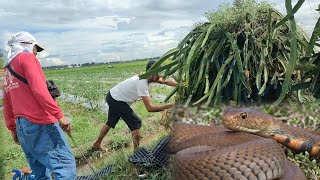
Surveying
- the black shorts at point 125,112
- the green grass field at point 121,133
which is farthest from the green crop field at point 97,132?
the black shorts at point 125,112

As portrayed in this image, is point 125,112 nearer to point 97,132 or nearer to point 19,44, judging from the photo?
point 19,44

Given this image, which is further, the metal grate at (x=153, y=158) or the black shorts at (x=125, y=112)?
the black shorts at (x=125, y=112)

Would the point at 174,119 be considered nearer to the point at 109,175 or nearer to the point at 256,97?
the point at 256,97

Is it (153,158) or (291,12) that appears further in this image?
(153,158)

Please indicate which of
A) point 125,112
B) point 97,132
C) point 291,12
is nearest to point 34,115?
point 125,112

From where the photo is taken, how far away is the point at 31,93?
3.43m

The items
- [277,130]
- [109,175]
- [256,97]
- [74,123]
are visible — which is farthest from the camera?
[74,123]

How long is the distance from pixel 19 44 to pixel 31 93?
38cm

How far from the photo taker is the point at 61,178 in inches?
137

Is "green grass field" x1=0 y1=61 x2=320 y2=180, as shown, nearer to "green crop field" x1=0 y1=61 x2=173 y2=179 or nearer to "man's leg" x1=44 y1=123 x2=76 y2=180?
"green crop field" x1=0 y1=61 x2=173 y2=179

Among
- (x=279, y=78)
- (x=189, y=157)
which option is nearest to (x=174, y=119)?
(x=189, y=157)

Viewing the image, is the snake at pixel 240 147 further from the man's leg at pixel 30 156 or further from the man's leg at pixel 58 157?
the man's leg at pixel 30 156

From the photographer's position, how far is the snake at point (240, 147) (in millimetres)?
1010

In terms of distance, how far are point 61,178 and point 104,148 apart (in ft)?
8.56
